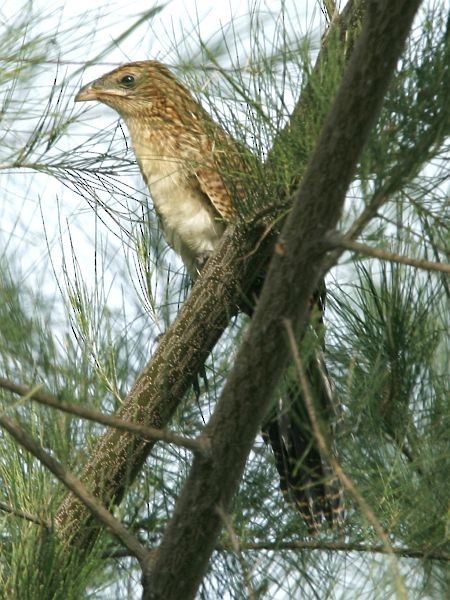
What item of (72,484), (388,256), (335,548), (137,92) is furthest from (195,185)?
(388,256)

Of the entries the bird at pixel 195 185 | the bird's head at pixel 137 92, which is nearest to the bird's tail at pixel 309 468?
A: the bird at pixel 195 185

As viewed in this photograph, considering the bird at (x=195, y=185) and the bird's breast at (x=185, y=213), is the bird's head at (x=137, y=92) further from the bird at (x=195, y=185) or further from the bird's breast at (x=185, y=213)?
the bird's breast at (x=185, y=213)

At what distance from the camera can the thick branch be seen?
146 cm

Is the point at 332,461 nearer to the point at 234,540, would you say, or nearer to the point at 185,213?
the point at 234,540

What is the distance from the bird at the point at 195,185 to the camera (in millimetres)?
2066

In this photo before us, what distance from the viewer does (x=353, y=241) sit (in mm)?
1571

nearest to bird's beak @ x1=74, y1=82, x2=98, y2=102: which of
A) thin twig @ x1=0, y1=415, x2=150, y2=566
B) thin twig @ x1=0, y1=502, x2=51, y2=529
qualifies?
thin twig @ x1=0, y1=502, x2=51, y2=529

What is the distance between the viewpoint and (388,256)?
1433 mm

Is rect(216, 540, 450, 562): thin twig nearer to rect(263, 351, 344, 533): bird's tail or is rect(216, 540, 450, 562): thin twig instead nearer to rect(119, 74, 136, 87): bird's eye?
rect(263, 351, 344, 533): bird's tail

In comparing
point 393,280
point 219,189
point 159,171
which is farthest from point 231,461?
point 159,171

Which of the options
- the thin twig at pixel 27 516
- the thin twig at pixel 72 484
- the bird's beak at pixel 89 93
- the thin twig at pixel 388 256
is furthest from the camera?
the bird's beak at pixel 89 93

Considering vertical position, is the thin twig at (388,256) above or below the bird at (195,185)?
below

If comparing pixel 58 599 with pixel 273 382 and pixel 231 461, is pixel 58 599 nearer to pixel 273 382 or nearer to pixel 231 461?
pixel 231 461

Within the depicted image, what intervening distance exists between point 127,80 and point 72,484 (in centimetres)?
174
